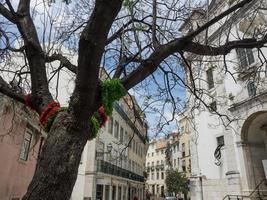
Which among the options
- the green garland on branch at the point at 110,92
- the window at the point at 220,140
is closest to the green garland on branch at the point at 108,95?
the green garland on branch at the point at 110,92

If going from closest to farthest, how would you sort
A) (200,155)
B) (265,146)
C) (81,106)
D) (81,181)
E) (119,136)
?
(81,106) → (265,146) → (200,155) → (81,181) → (119,136)

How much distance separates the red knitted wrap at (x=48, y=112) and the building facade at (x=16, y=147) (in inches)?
270

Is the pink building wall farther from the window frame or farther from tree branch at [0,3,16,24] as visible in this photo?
tree branch at [0,3,16,24]

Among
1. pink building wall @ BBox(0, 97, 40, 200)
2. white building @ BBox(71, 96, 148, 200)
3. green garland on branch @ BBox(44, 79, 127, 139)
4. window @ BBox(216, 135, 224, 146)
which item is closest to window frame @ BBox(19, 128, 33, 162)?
pink building wall @ BBox(0, 97, 40, 200)

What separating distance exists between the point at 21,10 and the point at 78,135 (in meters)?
2.61

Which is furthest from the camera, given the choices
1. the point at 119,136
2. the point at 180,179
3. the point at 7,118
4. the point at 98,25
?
the point at 180,179

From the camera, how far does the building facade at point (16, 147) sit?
10.6 m

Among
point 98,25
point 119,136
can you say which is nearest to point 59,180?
point 98,25

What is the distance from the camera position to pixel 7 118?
10922 mm

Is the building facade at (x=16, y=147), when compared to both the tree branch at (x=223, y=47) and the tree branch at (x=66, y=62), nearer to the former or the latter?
the tree branch at (x=66, y=62)

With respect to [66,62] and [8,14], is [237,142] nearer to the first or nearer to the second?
[66,62]

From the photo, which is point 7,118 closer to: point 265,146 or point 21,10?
point 21,10

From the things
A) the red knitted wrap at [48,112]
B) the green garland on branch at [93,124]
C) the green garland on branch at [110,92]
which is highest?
the green garland on branch at [110,92]

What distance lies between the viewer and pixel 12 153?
1184 cm
